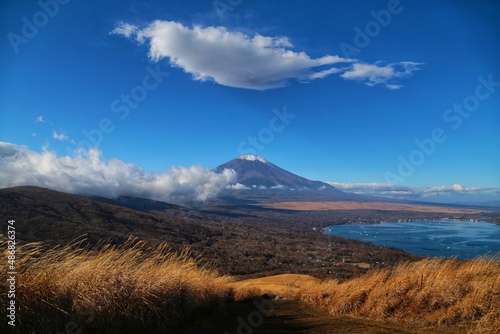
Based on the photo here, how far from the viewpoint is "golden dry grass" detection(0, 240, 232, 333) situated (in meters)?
3.96

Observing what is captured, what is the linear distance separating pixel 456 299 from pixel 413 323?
1107 mm

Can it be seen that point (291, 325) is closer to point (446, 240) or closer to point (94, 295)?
point (94, 295)

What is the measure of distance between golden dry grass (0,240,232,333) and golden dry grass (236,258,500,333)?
11.8 feet

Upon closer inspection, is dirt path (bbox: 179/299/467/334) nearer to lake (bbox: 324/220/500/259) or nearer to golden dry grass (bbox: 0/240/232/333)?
golden dry grass (bbox: 0/240/232/333)

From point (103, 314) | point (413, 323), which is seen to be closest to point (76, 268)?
point (103, 314)

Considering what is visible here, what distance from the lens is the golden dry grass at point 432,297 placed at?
16.6 ft

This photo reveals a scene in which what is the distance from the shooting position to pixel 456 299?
18.2 feet

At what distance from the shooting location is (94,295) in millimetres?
4543

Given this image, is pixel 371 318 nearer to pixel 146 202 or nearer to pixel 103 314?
pixel 103 314

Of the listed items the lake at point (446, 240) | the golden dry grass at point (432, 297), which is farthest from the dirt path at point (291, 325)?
the lake at point (446, 240)

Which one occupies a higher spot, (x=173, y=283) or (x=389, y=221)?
(x=173, y=283)

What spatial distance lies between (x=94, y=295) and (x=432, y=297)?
19.5 ft

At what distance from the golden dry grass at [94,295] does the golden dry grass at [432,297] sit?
11.8 ft

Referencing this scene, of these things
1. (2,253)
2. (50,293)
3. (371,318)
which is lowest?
(371,318)
